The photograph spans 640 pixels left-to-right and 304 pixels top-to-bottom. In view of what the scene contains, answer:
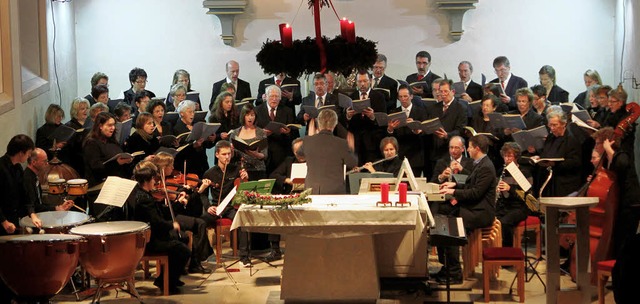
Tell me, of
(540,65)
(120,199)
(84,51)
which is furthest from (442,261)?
(84,51)

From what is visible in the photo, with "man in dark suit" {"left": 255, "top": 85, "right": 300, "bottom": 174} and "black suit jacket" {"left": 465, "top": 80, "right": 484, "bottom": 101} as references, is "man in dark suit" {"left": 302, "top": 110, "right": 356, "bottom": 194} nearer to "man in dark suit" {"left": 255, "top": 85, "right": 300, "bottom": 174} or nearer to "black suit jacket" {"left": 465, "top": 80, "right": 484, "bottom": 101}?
"man in dark suit" {"left": 255, "top": 85, "right": 300, "bottom": 174}

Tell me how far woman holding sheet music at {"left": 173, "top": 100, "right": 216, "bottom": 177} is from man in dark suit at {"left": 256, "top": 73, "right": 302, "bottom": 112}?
100 cm

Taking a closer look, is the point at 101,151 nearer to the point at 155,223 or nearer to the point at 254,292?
the point at 155,223

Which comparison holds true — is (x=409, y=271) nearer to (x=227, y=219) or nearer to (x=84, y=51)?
(x=227, y=219)

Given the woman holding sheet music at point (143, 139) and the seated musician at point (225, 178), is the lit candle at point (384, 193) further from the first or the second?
the woman holding sheet music at point (143, 139)

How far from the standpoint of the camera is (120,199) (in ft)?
28.6

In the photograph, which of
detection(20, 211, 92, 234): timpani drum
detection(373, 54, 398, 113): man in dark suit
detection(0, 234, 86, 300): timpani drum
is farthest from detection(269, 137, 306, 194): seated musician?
detection(0, 234, 86, 300): timpani drum

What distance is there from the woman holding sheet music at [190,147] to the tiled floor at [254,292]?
5.27 feet

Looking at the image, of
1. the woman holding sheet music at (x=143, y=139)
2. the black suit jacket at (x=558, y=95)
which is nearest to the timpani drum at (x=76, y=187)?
the woman holding sheet music at (x=143, y=139)

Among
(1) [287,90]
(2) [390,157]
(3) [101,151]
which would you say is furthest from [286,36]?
(1) [287,90]

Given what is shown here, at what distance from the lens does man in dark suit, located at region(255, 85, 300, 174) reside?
11477 mm

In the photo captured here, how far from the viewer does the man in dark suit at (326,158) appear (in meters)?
9.30

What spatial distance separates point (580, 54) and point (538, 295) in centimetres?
523

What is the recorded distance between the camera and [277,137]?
11.5 metres
